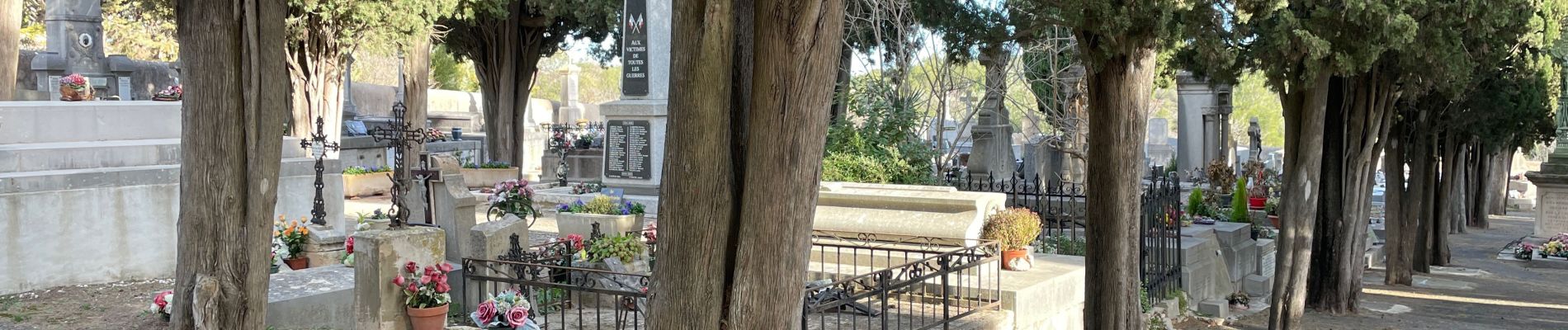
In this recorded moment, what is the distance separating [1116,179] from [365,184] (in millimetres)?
15464

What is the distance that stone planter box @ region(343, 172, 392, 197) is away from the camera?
65.4 feet

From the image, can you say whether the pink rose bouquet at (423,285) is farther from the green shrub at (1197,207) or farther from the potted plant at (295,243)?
the green shrub at (1197,207)

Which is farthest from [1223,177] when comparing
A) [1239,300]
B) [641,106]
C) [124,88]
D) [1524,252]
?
[124,88]

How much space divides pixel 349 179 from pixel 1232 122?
5214 centimetres

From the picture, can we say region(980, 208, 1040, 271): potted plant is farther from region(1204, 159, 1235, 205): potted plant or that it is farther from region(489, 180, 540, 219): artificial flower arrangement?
region(1204, 159, 1235, 205): potted plant

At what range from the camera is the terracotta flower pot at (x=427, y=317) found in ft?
22.9

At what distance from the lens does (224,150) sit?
4480mm

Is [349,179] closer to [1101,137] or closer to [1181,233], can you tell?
[1181,233]

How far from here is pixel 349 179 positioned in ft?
A: 65.3

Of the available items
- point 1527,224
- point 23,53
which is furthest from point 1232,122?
point 23,53

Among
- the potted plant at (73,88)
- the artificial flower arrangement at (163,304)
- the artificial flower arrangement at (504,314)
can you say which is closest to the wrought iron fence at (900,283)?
the artificial flower arrangement at (504,314)

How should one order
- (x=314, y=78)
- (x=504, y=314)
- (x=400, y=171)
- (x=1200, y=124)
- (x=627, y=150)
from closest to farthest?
(x=504, y=314)
(x=400, y=171)
(x=627, y=150)
(x=314, y=78)
(x=1200, y=124)

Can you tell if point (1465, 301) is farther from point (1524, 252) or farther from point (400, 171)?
point (400, 171)

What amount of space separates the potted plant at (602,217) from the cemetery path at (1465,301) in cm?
619
